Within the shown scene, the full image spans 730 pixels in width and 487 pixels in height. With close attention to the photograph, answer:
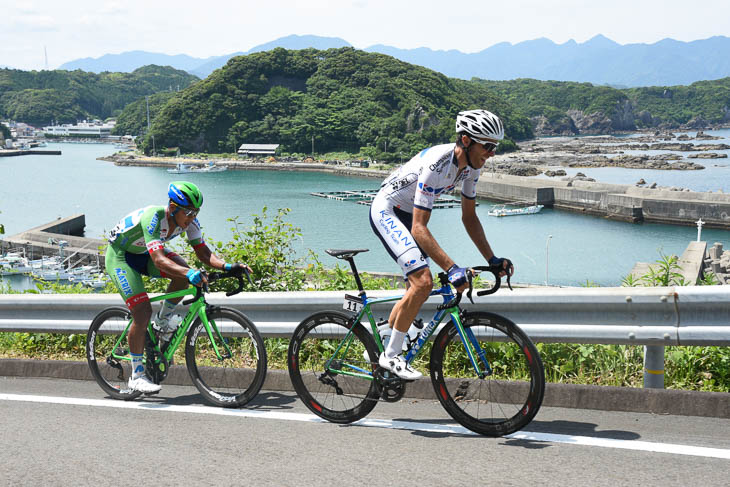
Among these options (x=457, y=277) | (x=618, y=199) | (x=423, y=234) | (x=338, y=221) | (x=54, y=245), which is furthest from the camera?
(x=618, y=199)

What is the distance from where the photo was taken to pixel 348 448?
403 centimetres

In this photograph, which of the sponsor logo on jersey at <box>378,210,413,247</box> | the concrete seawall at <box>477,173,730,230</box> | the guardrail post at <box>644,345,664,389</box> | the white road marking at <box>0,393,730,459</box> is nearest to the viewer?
the white road marking at <box>0,393,730,459</box>

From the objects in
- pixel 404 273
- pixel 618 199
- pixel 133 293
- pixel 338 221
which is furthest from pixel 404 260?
pixel 618 199

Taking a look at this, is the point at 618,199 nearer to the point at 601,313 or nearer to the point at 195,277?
the point at 601,313

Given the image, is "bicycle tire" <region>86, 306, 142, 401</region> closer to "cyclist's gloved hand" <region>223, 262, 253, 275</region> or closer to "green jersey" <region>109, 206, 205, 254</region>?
"green jersey" <region>109, 206, 205, 254</region>

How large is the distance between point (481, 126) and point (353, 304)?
1.46 m

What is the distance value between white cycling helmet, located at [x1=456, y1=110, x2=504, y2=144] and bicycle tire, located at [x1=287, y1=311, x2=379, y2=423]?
1.45m

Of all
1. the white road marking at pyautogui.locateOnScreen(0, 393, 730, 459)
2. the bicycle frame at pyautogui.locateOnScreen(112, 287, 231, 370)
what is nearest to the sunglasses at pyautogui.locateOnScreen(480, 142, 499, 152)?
the white road marking at pyautogui.locateOnScreen(0, 393, 730, 459)

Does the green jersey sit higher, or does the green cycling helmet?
the green cycling helmet

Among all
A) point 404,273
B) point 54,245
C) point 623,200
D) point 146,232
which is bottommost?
point 54,245

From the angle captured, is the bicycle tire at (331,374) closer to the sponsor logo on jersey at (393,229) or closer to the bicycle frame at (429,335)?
the bicycle frame at (429,335)

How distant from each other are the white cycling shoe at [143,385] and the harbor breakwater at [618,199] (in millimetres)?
78999

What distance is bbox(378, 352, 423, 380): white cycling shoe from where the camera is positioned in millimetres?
4348

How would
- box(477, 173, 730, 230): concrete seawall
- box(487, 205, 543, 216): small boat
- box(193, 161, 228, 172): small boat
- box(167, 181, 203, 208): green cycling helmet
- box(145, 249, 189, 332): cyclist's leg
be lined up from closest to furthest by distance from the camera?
box(167, 181, 203, 208): green cycling helmet < box(145, 249, 189, 332): cyclist's leg < box(477, 173, 730, 230): concrete seawall < box(487, 205, 543, 216): small boat < box(193, 161, 228, 172): small boat
